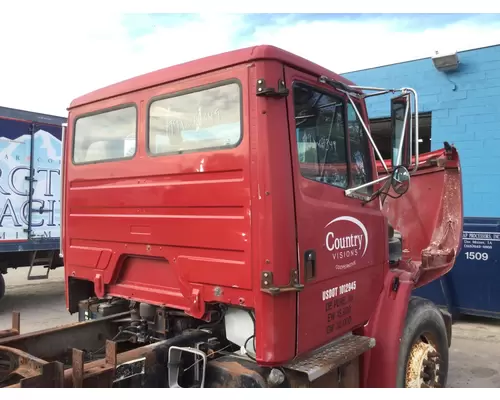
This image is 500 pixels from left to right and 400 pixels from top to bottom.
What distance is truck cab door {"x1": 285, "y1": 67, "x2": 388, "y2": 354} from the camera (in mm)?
2568

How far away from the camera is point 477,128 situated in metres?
8.29

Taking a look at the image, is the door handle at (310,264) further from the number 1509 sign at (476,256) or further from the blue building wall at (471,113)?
the blue building wall at (471,113)

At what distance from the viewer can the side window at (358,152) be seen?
3.11 meters

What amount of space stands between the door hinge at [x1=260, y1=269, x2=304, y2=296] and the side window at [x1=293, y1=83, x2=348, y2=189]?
63 centimetres

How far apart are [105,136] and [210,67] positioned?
3.99ft

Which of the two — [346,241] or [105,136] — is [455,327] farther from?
[105,136]

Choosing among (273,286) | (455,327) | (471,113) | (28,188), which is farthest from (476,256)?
(28,188)

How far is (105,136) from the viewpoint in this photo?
347 cm

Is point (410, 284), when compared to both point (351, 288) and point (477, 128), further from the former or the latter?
point (477, 128)

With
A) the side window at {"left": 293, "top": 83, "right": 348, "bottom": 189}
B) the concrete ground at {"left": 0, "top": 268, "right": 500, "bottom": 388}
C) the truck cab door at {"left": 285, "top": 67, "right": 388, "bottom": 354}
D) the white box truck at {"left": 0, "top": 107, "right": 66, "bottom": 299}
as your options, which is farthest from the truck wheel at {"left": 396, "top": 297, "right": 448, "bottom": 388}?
the white box truck at {"left": 0, "top": 107, "right": 66, "bottom": 299}

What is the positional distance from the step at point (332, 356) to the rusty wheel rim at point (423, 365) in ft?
2.12

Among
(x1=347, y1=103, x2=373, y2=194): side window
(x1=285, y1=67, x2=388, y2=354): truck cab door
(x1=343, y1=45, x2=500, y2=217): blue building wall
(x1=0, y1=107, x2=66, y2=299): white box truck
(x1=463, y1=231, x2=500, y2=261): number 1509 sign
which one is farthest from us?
(x1=343, y1=45, x2=500, y2=217): blue building wall

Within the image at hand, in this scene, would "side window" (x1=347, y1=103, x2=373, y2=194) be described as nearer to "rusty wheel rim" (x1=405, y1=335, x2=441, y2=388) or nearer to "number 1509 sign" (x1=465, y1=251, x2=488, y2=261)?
"rusty wheel rim" (x1=405, y1=335, x2=441, y2=388)

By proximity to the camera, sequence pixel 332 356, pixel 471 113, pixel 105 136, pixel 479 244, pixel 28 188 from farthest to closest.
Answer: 1. pixel 471 113
2. pixel 28 188
3. pixel 479 244
4. pixel 105 136
5. pixel 332 356
